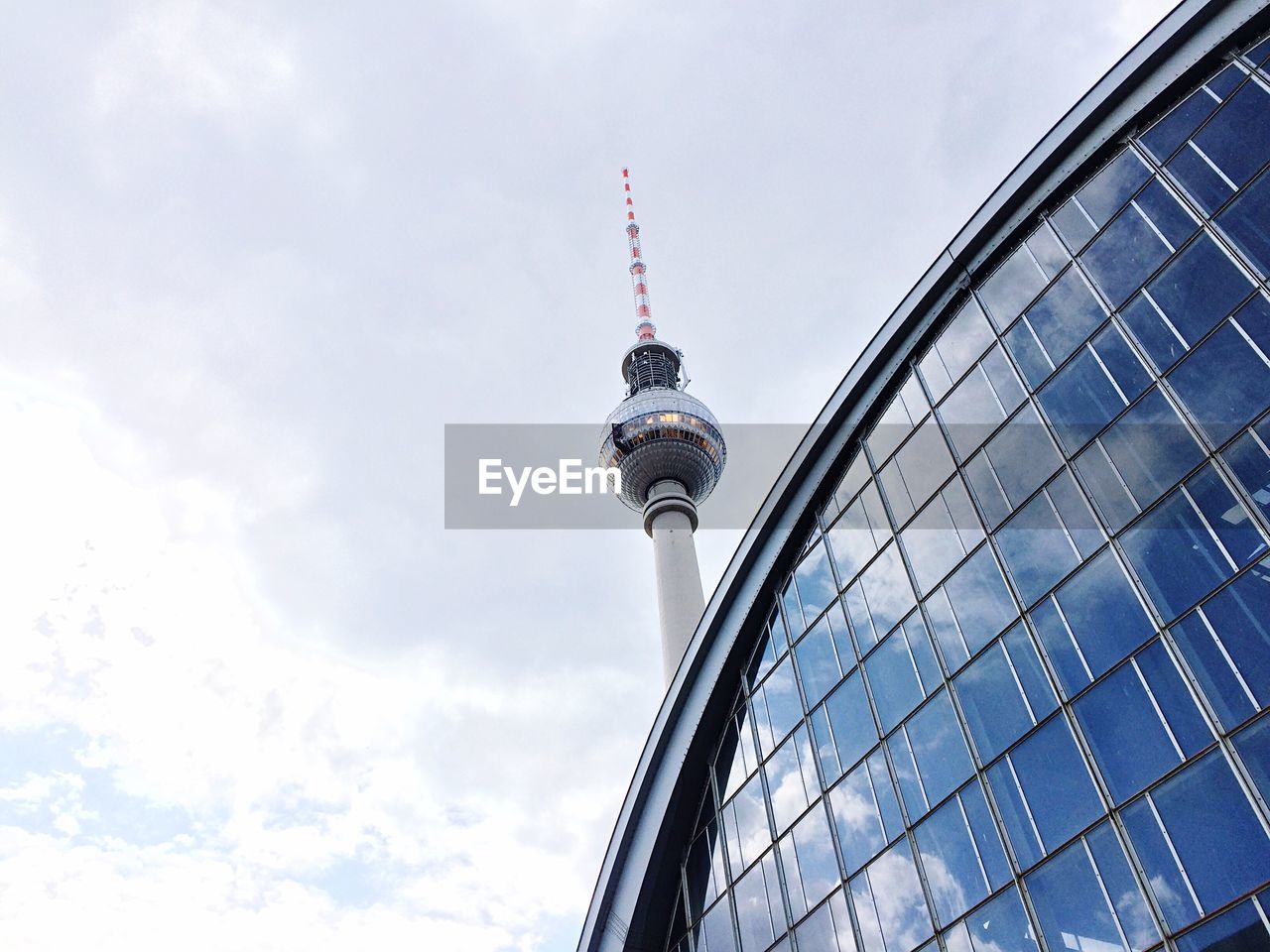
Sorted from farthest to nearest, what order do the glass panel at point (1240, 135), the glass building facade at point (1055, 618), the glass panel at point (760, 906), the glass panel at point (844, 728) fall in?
the glass panel at point (760, 906), the glass panel at point (844, 728), the glass panel at point (1240, 135), the glass building facade at point (1055, 618)

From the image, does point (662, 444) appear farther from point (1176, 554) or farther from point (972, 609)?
point (1176, 554)

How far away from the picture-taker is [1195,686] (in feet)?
56.4

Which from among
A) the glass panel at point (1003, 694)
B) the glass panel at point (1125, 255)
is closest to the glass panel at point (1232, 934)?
the glass panel at point (1003, 694)

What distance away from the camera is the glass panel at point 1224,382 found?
1839 centimetres

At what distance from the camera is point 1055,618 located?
806 inches

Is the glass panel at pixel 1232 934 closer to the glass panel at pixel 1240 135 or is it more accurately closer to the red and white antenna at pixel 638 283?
the glass panel at pixel 1240 135

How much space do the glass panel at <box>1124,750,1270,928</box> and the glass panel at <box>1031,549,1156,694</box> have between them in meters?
2.58

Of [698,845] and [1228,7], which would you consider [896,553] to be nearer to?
[698,845]

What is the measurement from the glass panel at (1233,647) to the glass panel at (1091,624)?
3.07ft

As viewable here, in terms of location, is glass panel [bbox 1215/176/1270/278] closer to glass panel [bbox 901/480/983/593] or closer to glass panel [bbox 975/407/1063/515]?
glass panel [bbox 975/407/1063/515]

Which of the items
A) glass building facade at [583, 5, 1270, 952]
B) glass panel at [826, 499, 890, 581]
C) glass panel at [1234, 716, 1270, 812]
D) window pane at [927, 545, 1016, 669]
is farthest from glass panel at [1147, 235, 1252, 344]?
glass panel at [826, 499, 890, 581]

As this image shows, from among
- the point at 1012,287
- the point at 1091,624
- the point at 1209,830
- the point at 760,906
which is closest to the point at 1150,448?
the point at 1091,624

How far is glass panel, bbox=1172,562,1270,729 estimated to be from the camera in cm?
1634

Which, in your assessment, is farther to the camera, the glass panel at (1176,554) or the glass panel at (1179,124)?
the glass panel at (1179,124)
